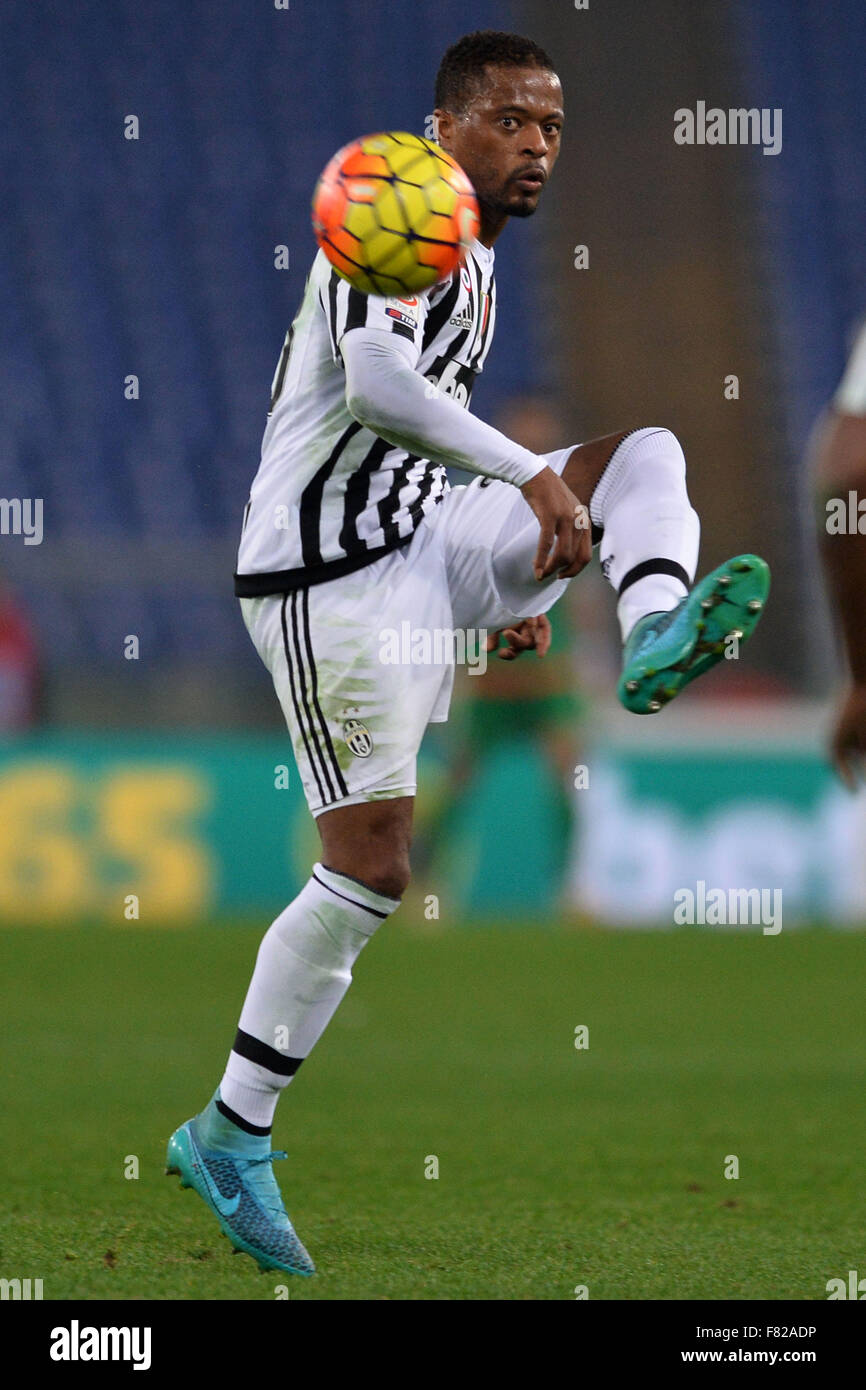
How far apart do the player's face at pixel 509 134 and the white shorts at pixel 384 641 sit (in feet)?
1.78

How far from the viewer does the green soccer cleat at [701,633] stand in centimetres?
357

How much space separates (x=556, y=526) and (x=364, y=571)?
0.54 meters

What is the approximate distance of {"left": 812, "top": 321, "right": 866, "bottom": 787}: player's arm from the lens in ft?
10.4

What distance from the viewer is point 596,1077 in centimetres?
662

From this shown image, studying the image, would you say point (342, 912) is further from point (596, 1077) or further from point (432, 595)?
point (596, 1077)

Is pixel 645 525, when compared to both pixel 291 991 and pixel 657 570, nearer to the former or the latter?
pixel 657 570

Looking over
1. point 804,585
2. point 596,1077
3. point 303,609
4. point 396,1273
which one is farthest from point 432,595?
point 804,585

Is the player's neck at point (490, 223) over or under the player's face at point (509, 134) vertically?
under
